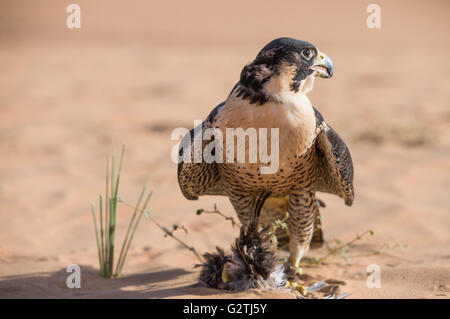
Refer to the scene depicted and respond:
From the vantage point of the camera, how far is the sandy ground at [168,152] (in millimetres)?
3584

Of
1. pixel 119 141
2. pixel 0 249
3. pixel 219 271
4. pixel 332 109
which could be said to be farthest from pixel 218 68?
pixel 219 271

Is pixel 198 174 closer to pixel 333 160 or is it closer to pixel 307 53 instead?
pixel 333 160

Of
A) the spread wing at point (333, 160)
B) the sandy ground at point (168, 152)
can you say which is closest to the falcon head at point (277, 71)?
the spread wing at point (333, 160)

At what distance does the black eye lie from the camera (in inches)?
108

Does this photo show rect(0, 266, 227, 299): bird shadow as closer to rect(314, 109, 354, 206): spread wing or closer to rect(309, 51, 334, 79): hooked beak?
rect(314, 109, 354, 206): spread wing

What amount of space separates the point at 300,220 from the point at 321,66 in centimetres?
100

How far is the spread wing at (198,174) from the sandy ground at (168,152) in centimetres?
60

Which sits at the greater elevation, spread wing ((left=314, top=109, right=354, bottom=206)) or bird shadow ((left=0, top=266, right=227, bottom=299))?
spread wing ((left=314, top=109, right=354, bottom=206))

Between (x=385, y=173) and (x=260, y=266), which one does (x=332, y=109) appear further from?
(x=260, y=266)

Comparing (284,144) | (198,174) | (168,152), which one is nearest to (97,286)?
(198,174)

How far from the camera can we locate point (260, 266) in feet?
9.74

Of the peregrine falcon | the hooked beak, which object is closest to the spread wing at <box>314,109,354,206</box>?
the peregrine falcon

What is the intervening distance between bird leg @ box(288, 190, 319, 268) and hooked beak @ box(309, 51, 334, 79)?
0.76m

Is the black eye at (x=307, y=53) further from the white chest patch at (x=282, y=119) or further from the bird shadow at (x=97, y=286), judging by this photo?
the bird shadow at (x=97, y=286)
